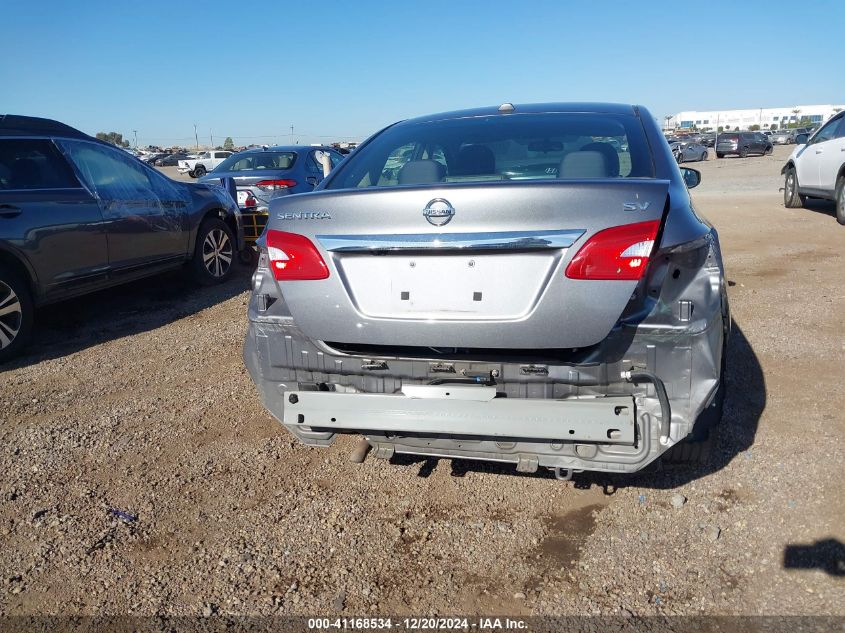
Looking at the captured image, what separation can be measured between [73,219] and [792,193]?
38.9 feet

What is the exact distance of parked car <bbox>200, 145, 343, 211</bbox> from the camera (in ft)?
30.3

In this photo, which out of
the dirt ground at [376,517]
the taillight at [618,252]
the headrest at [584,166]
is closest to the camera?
the taillight at [618,252]

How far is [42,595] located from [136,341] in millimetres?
3294

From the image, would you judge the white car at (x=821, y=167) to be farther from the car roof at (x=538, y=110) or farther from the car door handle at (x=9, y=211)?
the car door handle at (x=9, y=211)

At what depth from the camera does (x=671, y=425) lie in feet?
7.71

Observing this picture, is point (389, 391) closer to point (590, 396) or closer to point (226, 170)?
point (590, 396)

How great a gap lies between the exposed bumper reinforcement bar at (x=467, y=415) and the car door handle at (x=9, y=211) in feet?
11.7

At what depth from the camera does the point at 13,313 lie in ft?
16.4

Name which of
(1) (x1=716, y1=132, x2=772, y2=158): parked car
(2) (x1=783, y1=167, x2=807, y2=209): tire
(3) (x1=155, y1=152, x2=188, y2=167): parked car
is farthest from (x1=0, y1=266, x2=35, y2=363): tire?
(3) (x1=155, y1=152, x2=188, y2=167): parked car

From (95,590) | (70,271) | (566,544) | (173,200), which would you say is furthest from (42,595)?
(173,200)

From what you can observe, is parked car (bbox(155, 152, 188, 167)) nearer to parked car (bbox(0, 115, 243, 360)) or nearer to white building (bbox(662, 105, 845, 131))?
parked car (bbox(0, 115, 243, 360))

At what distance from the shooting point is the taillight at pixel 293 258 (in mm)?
2498

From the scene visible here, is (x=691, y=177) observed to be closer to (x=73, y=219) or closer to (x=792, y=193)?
(x=73, y=219)

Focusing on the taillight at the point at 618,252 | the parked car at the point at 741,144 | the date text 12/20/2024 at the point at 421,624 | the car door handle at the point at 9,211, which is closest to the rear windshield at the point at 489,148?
the taillight at the point at 618,252
